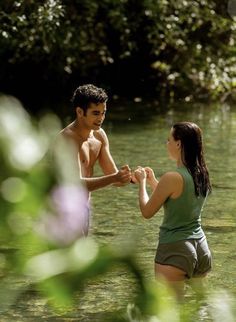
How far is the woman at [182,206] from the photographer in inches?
209

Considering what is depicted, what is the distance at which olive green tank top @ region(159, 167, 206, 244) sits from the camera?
17.4 feet

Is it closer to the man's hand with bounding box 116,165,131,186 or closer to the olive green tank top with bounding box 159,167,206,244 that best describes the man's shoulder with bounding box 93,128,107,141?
the man's hand with bounding box 116,165,131,186

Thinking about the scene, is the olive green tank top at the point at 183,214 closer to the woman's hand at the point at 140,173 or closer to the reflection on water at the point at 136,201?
the reflection on water at the point at 136,201

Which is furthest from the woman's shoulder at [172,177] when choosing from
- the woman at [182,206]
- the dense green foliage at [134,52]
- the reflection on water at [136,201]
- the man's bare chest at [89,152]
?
the dense green foliage at [134,52]

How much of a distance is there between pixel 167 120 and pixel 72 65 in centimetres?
427

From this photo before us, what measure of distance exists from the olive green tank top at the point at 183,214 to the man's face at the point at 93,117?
1188 mm

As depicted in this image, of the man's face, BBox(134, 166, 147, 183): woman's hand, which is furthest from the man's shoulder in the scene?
BBox(134, 166, 147, 183): woman's hand

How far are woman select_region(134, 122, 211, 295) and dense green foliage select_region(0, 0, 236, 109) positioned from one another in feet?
47.4

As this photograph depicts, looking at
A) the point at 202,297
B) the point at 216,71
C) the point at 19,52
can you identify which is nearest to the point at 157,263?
the point at 202,297

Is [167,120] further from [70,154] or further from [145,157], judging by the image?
[70,154]

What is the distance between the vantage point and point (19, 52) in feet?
68.3

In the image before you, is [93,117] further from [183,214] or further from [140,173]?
[183,214]

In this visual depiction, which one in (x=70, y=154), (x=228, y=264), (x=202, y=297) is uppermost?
(x=70, y=154)

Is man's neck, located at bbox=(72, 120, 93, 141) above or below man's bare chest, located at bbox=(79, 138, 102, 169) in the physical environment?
above
